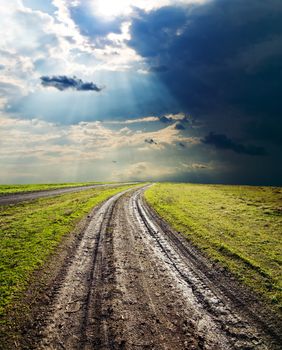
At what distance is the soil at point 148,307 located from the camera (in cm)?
633

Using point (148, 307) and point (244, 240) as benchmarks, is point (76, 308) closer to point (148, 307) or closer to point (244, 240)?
point (148, 307)

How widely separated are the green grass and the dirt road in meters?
1.69

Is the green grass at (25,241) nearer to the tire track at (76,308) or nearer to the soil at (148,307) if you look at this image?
the soil at (148,307)

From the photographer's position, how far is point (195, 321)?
7.14 meters

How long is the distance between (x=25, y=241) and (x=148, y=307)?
9.98 meters

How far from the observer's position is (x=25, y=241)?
1484 centimetres

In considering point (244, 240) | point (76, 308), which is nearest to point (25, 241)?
point (76, 308)

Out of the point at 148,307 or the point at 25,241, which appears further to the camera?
the point at 25,241

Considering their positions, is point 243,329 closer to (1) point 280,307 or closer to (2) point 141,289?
(1) point 280,307

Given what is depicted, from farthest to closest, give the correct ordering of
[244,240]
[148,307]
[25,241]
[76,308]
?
1. [244,240]
2. [25,241]
3. [148,307]
4. [76,308]

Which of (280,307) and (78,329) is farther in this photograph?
(280,307)

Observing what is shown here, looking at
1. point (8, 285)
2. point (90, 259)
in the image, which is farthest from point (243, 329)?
point (8, 285)

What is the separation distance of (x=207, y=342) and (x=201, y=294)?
2.45 m

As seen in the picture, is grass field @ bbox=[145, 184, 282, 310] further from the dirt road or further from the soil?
the dirt road
